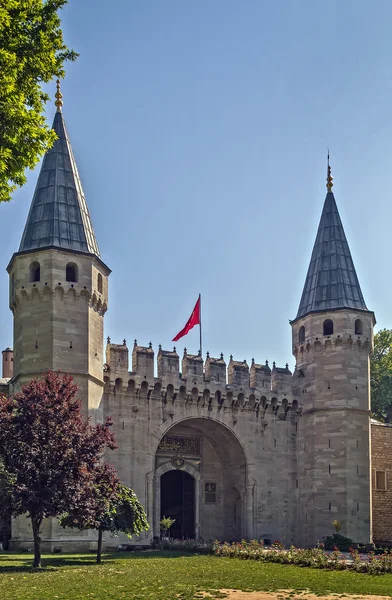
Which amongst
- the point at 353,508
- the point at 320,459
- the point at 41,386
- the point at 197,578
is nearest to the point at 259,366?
the point at 320,459

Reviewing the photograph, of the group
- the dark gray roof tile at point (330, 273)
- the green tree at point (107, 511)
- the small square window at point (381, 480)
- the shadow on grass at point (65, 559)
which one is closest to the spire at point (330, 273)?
the dark gray roof tile at point (330, 273)

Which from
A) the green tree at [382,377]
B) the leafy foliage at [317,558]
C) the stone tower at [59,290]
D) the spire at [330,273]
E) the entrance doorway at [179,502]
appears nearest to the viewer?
the leafy foliage at [317,558]

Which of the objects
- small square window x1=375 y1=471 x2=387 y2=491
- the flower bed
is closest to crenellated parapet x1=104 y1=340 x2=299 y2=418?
small square window x1=375 y1=471 x2=387 y2=491

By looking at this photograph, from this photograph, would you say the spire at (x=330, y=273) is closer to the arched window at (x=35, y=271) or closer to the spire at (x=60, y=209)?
the spire at (x=60, y=209)

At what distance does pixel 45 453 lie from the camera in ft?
85.0

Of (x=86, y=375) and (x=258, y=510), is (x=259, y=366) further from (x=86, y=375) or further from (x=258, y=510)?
(x=86, y=375)

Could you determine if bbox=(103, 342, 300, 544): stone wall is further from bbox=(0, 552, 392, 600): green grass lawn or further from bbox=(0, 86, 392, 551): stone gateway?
bbox=(0, 552, 392, 600): green grass lawn

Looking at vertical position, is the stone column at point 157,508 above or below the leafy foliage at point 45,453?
below

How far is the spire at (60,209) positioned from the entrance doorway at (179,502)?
1201 centimetres

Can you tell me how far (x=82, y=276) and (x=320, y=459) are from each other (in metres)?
14.5

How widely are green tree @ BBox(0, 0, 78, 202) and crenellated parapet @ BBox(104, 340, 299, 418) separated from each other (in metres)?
21.9

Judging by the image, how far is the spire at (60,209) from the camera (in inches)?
1458

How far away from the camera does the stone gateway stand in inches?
1426

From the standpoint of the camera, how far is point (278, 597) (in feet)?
62.6
